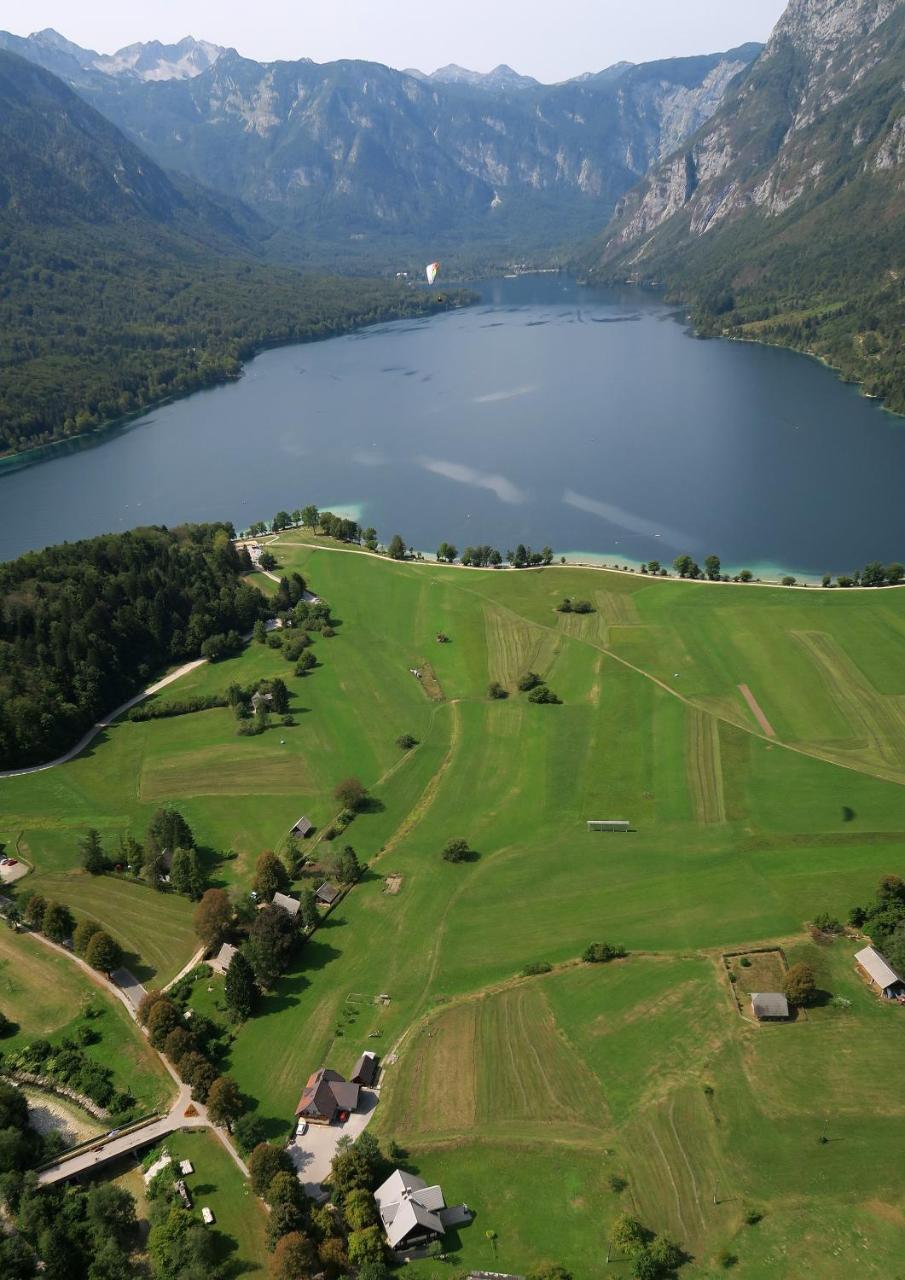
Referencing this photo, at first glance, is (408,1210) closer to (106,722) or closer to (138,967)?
(138,967)

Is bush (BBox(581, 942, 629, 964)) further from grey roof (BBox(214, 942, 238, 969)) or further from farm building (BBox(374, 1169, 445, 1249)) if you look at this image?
grey roof (BBox(214, 942, 238, 969))

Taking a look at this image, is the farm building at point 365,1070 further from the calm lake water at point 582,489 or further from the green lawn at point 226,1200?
the calm lake water at point 582,489

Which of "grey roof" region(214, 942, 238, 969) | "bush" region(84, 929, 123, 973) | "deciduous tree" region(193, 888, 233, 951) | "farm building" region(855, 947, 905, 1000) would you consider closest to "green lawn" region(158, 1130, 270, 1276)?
"grey roof" region(214, 942, 238, 969)

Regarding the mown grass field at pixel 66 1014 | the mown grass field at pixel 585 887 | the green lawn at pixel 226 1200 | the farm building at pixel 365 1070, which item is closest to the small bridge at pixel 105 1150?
the green lawn at pixel 226 1200

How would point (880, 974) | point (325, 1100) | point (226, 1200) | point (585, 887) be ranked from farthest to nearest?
1. point (585, 887)
2. point (880, 974)
3. point (325, 1100)
4. point (226, 1200)

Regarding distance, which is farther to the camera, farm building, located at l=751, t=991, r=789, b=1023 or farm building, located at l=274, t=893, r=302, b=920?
farm building, located at l=274, t=893, r=302, b=920

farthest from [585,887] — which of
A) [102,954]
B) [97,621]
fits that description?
[97,621]
